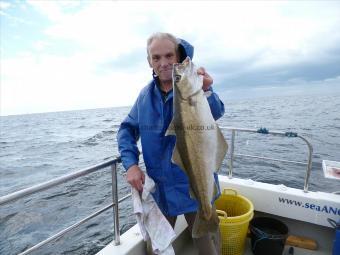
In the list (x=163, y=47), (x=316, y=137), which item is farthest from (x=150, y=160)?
(x=316, y=137)

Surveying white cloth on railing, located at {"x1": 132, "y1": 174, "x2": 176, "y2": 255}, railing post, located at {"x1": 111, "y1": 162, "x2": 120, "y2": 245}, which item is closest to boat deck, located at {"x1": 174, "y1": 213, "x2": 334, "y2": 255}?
railing post, located at {"x1": 111, "y1": 162, "x2": 120, "y2": 245}

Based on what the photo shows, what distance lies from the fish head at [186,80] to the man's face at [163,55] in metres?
0.31

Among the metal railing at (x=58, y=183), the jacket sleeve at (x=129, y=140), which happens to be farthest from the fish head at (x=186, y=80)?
the metal railing at (x=58, y=183)

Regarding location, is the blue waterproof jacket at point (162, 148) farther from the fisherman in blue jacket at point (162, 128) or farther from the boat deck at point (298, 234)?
the boat deck at point (298, 234)

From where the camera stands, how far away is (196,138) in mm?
2096

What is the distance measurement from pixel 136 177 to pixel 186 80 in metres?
1.00

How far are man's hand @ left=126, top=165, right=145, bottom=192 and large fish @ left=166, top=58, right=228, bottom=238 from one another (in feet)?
1.59

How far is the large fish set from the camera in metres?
2.03

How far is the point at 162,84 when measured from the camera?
8.22 ft

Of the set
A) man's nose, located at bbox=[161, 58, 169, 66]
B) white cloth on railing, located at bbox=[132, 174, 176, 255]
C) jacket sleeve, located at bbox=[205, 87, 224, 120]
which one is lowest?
white cloth on railing, located at bbox=[132, 174, 176, 255]

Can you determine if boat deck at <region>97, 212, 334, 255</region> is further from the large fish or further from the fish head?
the fish head

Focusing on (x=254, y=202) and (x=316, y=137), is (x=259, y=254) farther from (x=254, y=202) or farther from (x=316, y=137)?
(x=316, y=137)

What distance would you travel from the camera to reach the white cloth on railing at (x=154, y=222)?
2.57 meters

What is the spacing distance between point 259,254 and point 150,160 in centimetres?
235
